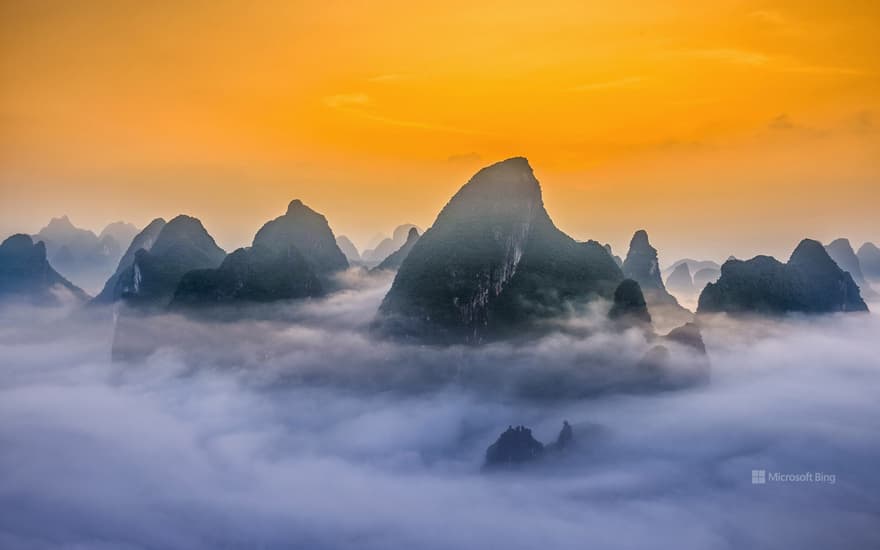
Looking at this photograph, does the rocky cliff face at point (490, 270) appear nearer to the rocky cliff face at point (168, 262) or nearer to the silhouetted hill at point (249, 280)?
the silhouetted hill at point (249, 280)

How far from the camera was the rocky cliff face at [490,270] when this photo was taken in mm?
83750

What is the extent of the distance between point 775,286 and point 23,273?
515 ft

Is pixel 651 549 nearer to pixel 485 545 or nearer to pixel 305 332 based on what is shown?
pixel 485 545

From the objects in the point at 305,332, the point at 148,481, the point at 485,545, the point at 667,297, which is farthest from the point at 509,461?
the point at 667,297

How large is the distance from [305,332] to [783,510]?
69.3 m

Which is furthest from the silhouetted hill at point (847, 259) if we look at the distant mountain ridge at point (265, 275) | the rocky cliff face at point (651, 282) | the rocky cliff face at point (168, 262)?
the rocky cliff face at point (168, 262)

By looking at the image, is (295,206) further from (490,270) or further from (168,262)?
(490,270)

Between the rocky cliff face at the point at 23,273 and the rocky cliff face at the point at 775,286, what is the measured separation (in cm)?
14167

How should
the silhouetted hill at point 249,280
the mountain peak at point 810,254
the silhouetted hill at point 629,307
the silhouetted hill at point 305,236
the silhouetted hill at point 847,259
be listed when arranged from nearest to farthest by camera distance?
the silhouetted hill at point 629,307 → the silhouetted hill at point 249,280 → the silhouetted hill at point 305,236 → the mountain peak at point 810,254 → the silhouetted hill at point 847,259

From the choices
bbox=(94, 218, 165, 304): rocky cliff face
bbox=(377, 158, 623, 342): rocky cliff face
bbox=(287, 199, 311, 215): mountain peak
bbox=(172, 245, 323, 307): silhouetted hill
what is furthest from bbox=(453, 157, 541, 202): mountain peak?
bbox=(94, 218, 165, 304): rocky cliff face

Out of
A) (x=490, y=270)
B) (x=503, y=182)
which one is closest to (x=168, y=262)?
(x=490, y=270)

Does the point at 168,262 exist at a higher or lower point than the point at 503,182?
lower

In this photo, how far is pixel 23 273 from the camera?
481 feet

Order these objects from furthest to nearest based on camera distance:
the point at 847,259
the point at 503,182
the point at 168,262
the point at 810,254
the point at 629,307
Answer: the point at 847,259, the point at 810,254, the point at 168,262, the point at 629,307, the point at 503,182
